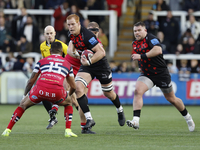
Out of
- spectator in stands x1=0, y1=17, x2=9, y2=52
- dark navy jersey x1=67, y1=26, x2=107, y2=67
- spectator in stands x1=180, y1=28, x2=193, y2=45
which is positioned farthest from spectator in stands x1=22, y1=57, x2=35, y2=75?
dark navy jersey x1=67, y1=26, x2=107, y2=67

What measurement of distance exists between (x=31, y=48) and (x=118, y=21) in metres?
5.30

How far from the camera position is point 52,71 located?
6801 mm

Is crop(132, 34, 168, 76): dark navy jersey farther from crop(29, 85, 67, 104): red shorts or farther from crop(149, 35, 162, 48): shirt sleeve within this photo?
crop(29, 85, 67, 104): red shorts

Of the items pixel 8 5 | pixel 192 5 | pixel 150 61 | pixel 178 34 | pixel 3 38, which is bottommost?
pixel 3 38

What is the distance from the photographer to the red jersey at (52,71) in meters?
6.76

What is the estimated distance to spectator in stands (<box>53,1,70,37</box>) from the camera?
1706cm

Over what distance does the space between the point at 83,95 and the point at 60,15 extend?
10158 mm

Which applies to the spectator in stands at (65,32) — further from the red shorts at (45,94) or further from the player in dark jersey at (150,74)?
the red shorts at (45,94)

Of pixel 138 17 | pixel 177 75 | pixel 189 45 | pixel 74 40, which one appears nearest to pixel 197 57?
pixel 189 45

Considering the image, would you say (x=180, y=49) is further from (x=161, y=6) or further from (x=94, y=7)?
(x=94, y=7)

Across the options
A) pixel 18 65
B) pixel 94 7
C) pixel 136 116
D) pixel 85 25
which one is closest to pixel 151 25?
pixel 85 25

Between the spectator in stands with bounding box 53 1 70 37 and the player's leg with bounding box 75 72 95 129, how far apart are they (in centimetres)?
966

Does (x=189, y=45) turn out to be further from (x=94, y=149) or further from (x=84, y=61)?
(x=94, y=149)

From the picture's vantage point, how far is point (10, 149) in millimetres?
5652
